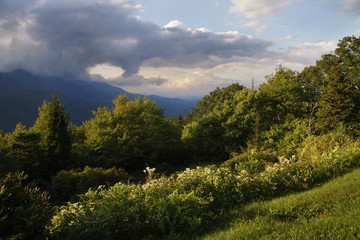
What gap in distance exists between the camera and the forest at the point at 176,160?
12.7ft

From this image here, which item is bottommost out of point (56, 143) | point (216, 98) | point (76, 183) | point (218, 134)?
point (76, 183)

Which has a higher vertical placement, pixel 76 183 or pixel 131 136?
pixel 131 136

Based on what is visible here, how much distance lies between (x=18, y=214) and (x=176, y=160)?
80.1 ft

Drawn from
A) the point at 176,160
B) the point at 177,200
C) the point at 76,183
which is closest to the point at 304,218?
the point at 177,200

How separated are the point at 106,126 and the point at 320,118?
24.1 meters

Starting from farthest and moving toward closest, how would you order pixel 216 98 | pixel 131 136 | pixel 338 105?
pixel 216 98
pixel 131 136
pixel 338 105

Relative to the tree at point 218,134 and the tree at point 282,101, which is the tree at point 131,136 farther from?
the tree at point 282,101

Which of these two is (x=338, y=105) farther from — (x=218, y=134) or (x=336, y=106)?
(x=218, y=134)

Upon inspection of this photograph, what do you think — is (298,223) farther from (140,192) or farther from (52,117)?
(52,117)

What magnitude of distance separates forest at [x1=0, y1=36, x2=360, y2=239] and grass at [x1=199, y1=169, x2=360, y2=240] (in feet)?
2.44

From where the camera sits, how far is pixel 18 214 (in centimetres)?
297

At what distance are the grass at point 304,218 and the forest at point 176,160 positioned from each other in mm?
743

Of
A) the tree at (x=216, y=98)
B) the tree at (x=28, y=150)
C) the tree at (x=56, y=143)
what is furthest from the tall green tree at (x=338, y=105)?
the tree at (x=28, y=150)

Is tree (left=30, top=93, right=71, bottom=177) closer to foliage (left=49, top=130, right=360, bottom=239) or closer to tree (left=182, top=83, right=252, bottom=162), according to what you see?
tree (left=182, top=83, right=252, bottom=162)
